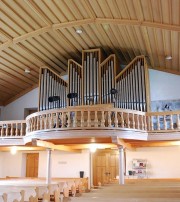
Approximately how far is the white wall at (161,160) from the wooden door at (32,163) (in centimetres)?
459

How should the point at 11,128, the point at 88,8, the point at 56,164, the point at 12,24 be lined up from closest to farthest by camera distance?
1. the point at 88,8
2. the point at 12,24
3. the point at 11,128
4. the point at 56,164

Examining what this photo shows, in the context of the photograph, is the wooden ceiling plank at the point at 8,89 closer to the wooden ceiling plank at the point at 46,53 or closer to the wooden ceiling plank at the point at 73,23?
the wooden ceiling plank at the point at 46,53

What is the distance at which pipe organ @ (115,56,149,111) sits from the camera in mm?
10383

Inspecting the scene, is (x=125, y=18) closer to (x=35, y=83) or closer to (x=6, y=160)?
(x=35, y=83)

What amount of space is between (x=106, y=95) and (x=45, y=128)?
3324 millimetres

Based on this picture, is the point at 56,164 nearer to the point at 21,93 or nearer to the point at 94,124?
the point at 21,93

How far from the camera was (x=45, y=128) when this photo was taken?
829 cm

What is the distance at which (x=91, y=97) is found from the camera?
11.0 meters

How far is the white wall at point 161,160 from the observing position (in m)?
11.0

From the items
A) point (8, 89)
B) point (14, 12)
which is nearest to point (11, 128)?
point (8, 89)

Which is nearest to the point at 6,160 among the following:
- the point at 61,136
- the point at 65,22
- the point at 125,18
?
the point at 61,136

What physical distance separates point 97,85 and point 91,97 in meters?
0.53

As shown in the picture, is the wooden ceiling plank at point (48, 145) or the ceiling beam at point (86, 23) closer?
the ceiling beam at point (86, 23)

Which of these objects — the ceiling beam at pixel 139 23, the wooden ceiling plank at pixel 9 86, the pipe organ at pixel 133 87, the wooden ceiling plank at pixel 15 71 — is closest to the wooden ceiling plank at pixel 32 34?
the wooden ceiling plank at pixel 15 71
